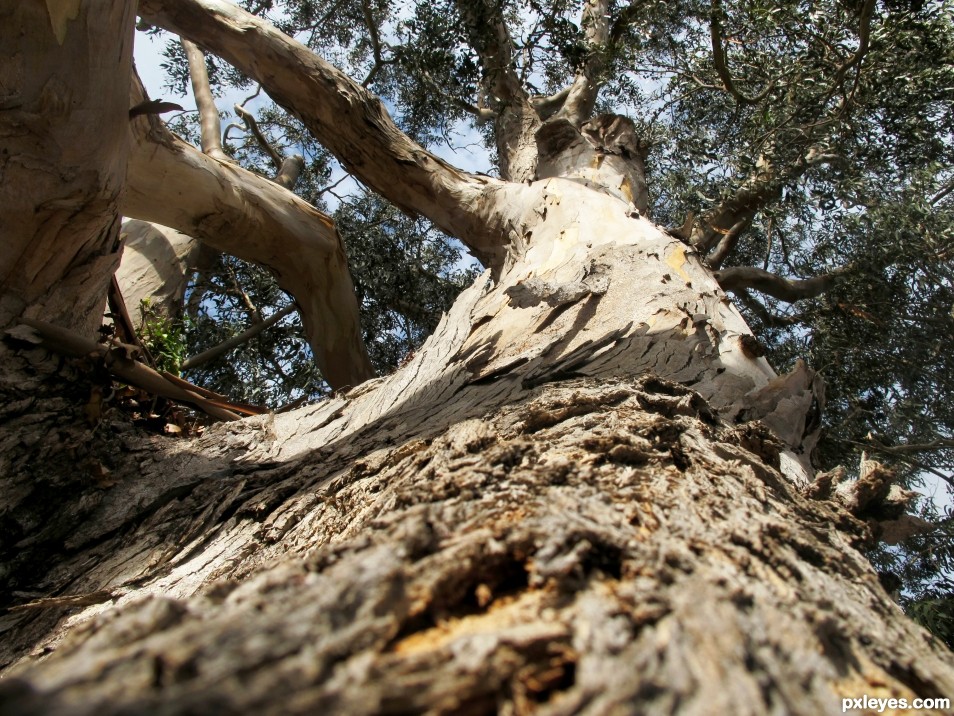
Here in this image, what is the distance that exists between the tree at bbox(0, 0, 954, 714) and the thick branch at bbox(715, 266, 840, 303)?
2.30 feet

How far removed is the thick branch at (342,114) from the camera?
380 cm

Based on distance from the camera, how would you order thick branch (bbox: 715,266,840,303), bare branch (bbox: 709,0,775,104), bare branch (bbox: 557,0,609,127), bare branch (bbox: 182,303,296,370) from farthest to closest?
thick branch (bbox: 715,266,840,303) → bare branch (bbox: 557,0,609,127) → bare branch (bbox: 182,303,296,370) → bare branch (bbox: 709,0,775,104)

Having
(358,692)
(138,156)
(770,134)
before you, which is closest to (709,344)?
(358,692)

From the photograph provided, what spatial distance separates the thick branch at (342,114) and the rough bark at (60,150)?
5.56 ft

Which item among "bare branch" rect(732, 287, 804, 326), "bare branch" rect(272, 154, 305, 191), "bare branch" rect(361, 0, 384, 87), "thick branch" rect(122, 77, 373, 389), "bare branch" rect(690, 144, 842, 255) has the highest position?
"bare branch" rect(361, 0, 384, 87)

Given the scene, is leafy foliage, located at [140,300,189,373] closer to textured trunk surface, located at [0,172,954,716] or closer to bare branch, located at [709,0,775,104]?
textured trunk surface, located at [0,172,954,716]

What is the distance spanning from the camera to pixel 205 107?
580 centimetres

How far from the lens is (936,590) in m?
5.11

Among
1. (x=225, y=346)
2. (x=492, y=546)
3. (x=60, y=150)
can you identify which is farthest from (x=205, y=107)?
(x=492, y=546)

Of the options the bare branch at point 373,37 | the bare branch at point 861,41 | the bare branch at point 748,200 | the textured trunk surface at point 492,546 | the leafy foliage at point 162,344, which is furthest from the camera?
the bare branch at point 373,37

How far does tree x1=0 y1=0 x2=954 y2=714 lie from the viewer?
0.64 m

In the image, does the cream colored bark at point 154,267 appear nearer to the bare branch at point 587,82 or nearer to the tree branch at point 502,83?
the tree branch at point 502,83

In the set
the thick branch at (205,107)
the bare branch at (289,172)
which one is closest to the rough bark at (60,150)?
the thick branch at (205,107)

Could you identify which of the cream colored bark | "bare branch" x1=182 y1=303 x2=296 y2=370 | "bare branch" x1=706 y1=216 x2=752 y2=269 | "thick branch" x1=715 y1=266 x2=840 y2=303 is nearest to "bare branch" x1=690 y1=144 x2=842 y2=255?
"bare branch" x1=706 y1=216 x2=752 y2=269
